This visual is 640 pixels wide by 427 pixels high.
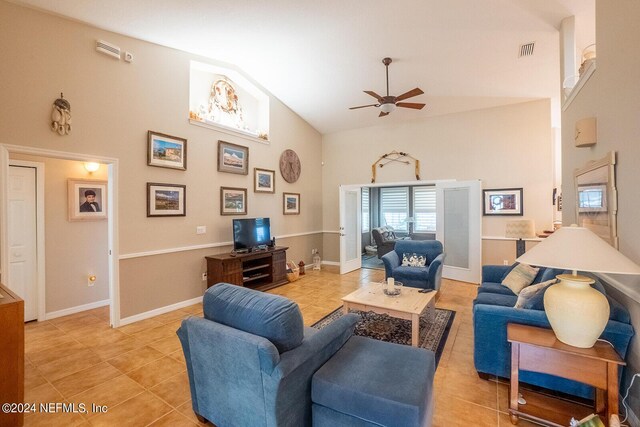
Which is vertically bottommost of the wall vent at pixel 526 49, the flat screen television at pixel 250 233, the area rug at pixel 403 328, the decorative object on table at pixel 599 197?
the area rug at pixel 403 328

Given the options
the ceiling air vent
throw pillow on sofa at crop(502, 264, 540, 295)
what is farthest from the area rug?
the ceiling air vent

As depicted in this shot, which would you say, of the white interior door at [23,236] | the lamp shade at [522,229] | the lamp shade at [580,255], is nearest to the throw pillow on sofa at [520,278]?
the lamp shade at [522,229]

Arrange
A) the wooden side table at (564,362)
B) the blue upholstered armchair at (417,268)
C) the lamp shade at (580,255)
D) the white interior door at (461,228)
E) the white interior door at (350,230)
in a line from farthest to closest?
the white interior door at (350,230)
the white interior door at (461,228)
the blue upholstered armchair at (417,268)
the wooden side table at (564,362)
the lamp shade at (580,255)

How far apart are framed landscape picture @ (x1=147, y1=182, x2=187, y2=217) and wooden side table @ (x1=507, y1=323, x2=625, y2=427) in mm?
4275

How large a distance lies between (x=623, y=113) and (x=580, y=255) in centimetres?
110

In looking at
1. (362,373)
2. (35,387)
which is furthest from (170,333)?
(362,373)

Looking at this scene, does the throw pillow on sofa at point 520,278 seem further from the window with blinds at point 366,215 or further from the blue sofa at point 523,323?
the window with blinds at point 366,215

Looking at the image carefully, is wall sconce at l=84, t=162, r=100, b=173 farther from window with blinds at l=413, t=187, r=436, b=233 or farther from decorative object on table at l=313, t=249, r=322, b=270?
window with blinds at l=413, t=187, r=436, b=233

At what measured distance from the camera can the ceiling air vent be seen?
339 centimetres

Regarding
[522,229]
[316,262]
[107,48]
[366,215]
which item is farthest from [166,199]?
[366,215]

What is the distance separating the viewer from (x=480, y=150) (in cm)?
554

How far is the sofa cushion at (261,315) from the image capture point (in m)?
1.52

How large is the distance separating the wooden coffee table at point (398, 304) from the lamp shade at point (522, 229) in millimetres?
2088

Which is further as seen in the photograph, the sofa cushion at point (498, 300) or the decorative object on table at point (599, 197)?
the sofa cushion at point (498, 300)
